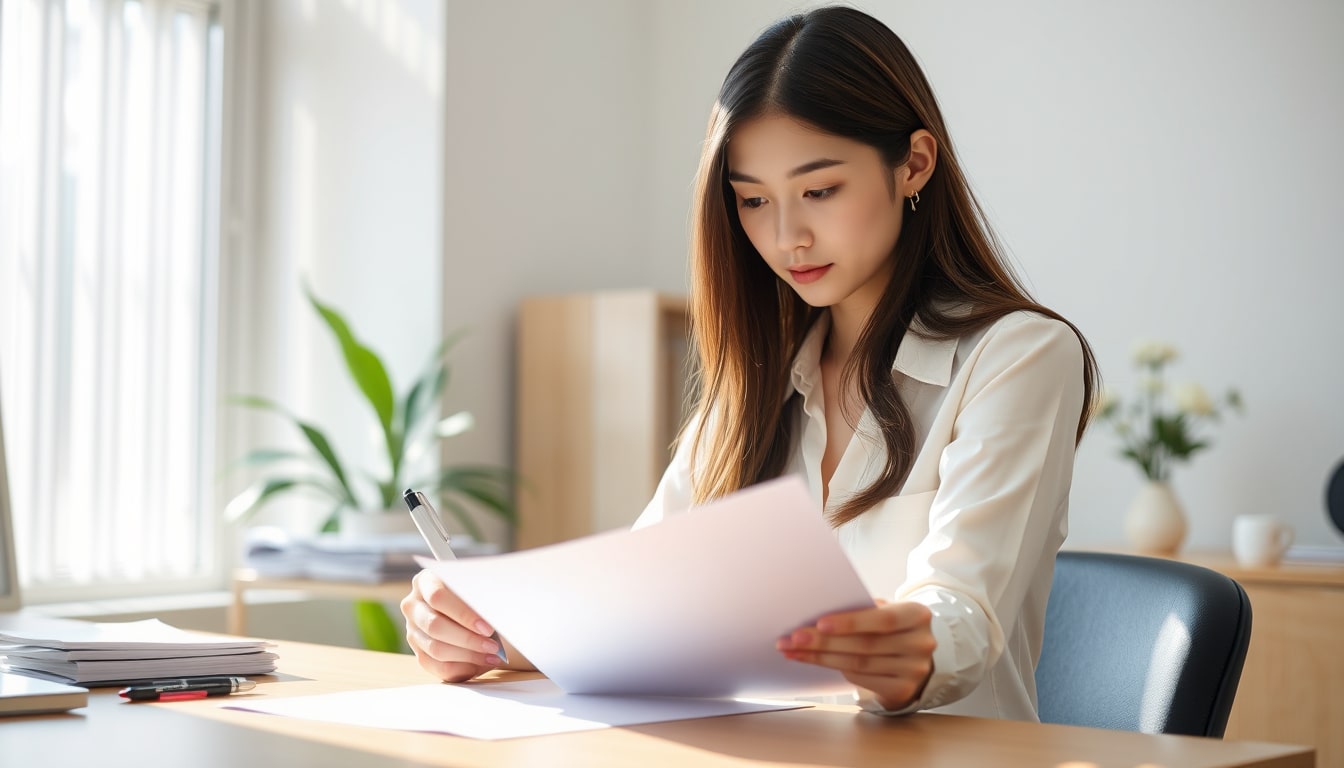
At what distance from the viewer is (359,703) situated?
97 centimetres

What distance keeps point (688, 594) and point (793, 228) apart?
23.9 inches

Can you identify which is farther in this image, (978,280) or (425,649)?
(978,280)

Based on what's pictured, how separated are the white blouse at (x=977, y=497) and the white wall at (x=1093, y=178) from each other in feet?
6.33

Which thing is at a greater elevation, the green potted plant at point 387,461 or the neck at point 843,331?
the neck at point 843,331

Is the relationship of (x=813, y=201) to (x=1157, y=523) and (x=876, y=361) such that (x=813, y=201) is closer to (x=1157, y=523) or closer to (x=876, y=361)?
(x=876, y=361)

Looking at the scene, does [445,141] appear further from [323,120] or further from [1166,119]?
[1166,119]

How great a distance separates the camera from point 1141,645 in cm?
115

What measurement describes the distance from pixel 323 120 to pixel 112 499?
1158 mm

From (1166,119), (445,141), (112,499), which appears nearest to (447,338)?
(445,141)

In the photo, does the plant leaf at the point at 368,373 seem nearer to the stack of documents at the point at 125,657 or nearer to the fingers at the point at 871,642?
the stack of documents at the point at 125,657

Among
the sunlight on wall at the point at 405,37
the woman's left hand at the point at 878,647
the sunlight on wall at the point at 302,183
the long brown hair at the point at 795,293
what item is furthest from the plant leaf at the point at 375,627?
the woman's left hand at the point at 878,647

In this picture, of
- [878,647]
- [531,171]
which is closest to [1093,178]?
[531,171]

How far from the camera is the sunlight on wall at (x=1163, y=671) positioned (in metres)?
1.09

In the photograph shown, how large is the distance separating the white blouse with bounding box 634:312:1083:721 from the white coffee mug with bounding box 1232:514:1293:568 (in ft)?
4.97
